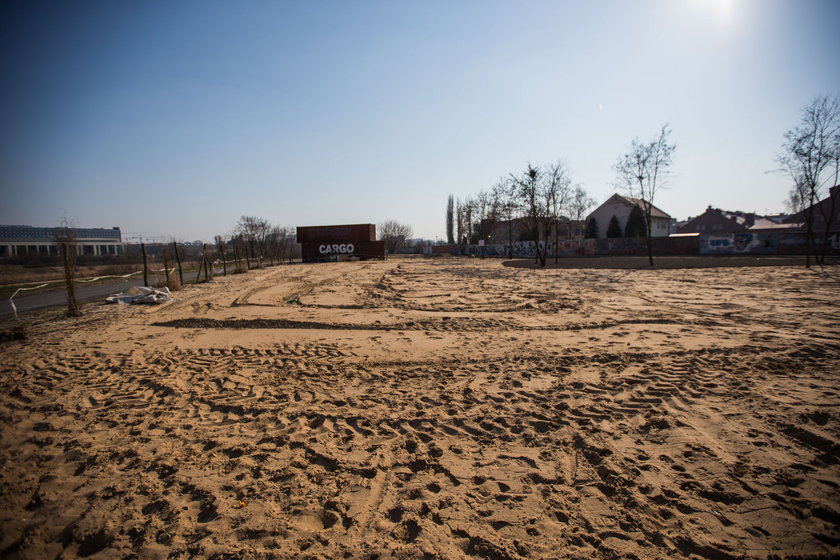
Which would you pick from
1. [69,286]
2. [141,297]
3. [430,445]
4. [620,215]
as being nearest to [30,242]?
[141,297]

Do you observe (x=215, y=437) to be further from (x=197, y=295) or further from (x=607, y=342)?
(x=197, y=295)

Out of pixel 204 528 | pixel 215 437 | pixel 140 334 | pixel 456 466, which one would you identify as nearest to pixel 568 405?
pixel 456 466

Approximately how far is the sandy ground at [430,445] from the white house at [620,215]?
48.8m

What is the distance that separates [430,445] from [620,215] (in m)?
56.6

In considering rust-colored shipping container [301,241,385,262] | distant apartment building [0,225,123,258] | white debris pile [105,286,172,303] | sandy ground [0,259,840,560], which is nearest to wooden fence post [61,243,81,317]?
white debris pile [105,286,172,303]

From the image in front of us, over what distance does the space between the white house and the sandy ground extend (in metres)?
48.8

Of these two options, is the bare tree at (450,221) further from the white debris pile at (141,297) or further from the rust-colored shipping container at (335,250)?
the white debris pile at (141,297)

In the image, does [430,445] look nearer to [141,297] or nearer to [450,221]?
[141,297]

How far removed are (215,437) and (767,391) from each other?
6.38 meters

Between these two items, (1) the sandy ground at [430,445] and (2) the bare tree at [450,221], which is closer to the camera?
(1) the sandy ground at [430,445]

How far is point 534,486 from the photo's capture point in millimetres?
2678

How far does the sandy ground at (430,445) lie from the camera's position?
225cm

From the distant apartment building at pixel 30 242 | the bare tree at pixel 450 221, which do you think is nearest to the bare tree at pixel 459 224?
the bare tree at pixel 450 221

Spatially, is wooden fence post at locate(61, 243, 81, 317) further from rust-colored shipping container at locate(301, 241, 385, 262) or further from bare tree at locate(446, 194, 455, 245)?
bare tree at locate(446, 194, 455, 245)
